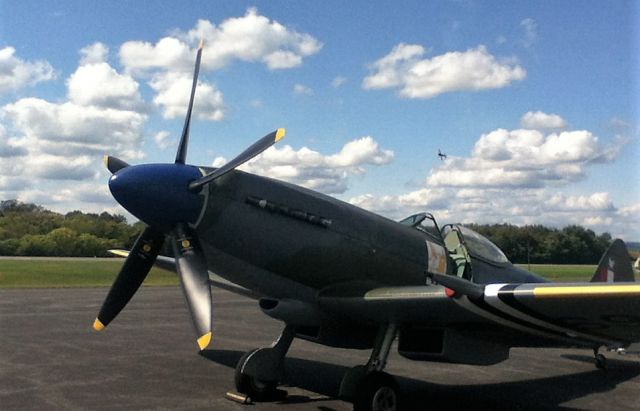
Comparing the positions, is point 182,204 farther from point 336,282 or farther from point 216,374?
point 216,374

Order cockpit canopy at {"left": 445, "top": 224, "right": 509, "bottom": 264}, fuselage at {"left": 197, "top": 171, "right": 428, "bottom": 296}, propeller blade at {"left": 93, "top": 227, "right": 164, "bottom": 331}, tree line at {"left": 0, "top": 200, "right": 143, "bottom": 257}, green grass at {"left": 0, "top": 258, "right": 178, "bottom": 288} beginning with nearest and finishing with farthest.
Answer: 1. fuselage at {"left": 197, "top": 171, "right": 428, "bottom": 296}
2. propeller blade at {"left": 93, "top": 227, "right": 164, "bottom": 331}
3. cockpit canopy at {"left": 445, "top": 224, "right": 509, "bottom": 264}
4. green grass at {"left": 0, "top": 258, "right": 178, "bottom": 288}
5. tree line at {"left": 0, "top": 200, "right": 143, "bottom": 257}

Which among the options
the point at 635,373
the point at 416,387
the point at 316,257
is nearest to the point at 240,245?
the point at 316,257

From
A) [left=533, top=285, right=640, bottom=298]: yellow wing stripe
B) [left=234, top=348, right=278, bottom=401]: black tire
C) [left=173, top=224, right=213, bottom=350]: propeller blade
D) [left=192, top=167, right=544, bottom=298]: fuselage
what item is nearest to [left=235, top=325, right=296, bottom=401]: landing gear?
[left=234, top=348, right=278, bottom=401]: black tire

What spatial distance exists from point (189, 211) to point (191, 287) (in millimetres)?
826

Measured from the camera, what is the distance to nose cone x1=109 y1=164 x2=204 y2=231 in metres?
6.14

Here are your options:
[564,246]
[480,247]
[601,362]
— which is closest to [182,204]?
[480,247]

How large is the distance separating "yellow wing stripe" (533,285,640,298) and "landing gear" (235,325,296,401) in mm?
3534

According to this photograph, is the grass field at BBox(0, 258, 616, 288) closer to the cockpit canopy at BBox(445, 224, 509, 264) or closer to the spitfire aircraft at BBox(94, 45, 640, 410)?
the spitfire aircraft at BBox(94, 45, 640, 410)

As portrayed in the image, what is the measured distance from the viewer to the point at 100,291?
88.5 ft

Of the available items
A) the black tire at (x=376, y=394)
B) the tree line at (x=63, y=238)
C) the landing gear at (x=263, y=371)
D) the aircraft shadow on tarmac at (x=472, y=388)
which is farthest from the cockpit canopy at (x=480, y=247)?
the tree line at (x=63, y=238)

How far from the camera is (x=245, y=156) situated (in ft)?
21.9

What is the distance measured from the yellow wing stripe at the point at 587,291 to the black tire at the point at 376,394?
2.21 meters

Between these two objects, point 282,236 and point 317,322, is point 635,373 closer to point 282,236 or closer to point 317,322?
point 317,322

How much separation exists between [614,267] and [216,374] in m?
8.11
